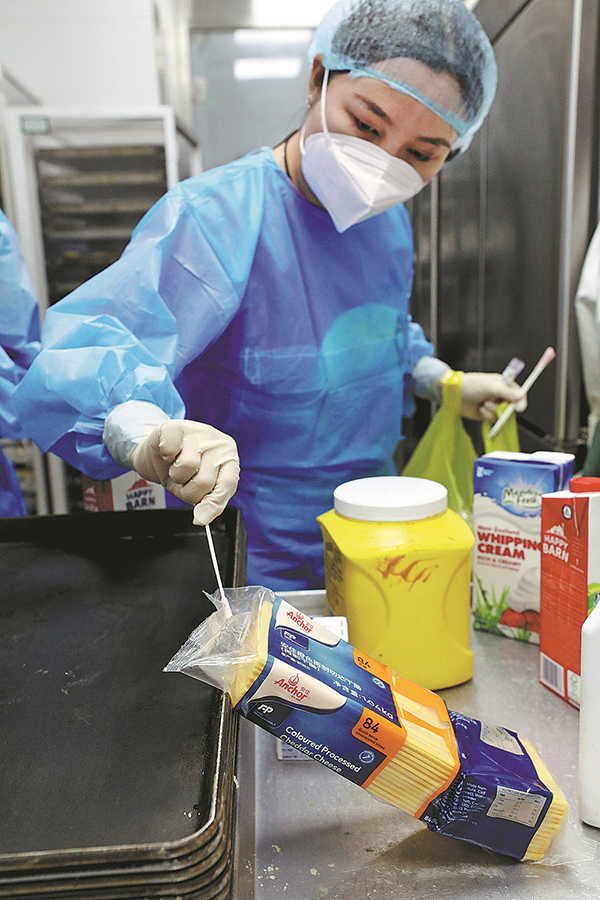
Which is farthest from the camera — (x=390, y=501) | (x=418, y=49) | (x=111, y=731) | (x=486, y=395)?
(x=486, y=395)

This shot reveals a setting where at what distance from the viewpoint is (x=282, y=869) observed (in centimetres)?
60

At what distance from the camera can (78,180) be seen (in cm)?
257

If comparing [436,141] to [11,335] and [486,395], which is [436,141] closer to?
[486,395]

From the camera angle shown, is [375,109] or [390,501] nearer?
[390,501]

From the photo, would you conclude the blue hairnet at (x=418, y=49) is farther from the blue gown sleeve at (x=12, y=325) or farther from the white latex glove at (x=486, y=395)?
the blue gown sleeve at (x=12, y=325)

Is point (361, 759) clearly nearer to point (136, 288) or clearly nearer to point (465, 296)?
point (136, 288)

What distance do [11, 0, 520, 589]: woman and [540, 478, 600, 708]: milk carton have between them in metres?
0.37

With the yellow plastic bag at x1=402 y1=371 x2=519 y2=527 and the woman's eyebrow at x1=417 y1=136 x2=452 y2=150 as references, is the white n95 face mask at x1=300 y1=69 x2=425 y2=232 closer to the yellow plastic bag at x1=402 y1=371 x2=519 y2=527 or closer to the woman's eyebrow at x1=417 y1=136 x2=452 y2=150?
the woman's eyebrow at x1=417 y1=136 x2=452 y2=150

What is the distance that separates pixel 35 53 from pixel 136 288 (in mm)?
2317

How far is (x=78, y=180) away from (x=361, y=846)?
255 centimetres

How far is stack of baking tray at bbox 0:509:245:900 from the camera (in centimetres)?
40

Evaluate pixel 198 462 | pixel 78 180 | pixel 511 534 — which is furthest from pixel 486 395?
pixel 78 180

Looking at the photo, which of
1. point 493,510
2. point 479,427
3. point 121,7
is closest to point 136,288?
point 493,510

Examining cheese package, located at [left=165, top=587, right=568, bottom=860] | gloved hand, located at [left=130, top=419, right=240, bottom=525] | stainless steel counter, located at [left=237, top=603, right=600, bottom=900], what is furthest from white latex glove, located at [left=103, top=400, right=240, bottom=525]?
stainless steel counter, located at [left=237, top=603, right=600, bottom=900]
